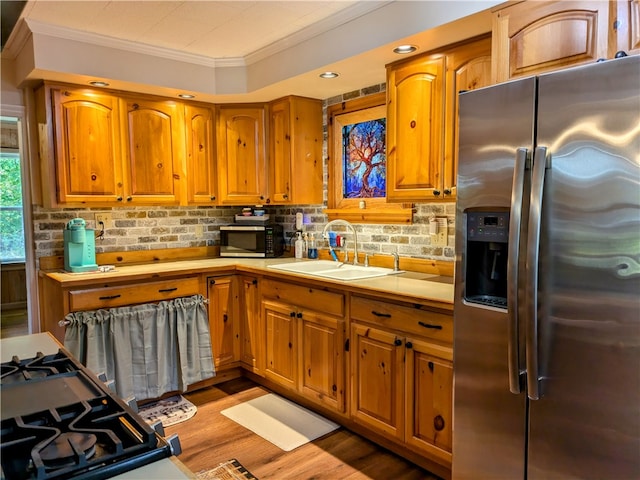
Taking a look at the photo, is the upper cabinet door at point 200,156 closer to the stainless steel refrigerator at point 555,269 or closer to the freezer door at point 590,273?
the stainless steel refrigerator at point 555,269

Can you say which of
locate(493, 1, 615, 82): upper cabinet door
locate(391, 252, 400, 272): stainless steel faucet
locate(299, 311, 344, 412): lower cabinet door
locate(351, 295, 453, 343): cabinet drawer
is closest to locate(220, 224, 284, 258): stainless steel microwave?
locate(299, 311, 344, 412): lower cabinet door

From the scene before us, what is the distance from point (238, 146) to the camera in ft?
12.4

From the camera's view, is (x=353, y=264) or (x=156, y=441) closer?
(x=156, y=441)

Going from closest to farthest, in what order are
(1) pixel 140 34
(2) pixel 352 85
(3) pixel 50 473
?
(3) pixel 50 473, (1) pixel 140 34, (2) pixel 352 85

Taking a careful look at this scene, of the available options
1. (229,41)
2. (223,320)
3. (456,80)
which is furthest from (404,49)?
(223,320)

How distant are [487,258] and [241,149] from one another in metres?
2.49

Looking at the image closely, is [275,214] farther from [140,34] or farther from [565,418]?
[565,418]

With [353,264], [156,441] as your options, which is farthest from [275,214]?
[156,441]

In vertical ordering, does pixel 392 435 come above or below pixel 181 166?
below

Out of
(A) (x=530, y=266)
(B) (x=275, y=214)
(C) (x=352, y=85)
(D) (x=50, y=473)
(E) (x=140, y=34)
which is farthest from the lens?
(B) (x=275, y=214)

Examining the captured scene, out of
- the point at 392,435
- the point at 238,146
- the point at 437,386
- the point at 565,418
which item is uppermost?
the point at 238,146

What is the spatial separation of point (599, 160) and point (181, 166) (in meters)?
2.94

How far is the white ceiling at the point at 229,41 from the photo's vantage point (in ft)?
7.79

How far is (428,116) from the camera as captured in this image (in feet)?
8.25
